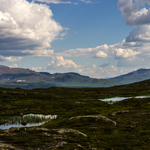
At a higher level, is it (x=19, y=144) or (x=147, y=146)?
(x=19, y=144)

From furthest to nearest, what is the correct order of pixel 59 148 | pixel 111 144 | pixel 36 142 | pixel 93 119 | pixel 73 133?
pixel 93 119 < pixel 73 133 < pixel 111 144 < pixel 36 142 < pixel 59 148

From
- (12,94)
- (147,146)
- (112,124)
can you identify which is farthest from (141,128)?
(12,94)

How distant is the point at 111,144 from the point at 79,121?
28357mm

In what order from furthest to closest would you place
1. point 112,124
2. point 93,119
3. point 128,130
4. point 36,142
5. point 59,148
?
point 93,119, point 112,124, point 128,130, point 36,142, point 59,148

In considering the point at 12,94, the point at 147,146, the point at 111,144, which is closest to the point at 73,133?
the point at 111,144

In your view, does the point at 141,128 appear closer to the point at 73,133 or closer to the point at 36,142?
the point at 73,133

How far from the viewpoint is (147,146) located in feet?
110

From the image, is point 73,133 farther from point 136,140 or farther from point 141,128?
point 141,128

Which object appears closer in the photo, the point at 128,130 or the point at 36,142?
the point at 36,142

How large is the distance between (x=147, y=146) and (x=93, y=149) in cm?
1123

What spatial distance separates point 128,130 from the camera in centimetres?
4806

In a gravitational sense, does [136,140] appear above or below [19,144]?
below

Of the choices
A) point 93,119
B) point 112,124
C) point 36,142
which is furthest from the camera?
point 93,119

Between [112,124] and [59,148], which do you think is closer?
[59,148]
